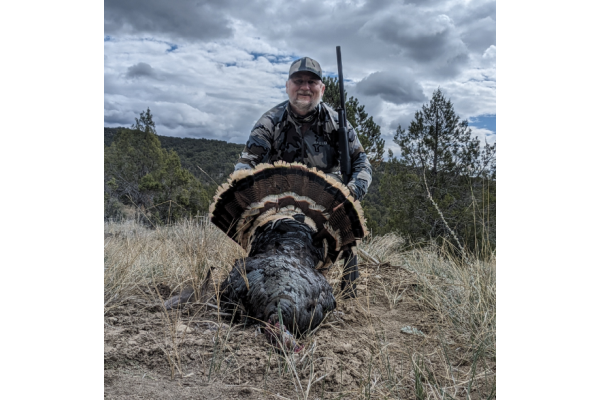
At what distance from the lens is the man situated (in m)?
3.39

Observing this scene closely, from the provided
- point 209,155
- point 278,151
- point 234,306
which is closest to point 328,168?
point 278,151

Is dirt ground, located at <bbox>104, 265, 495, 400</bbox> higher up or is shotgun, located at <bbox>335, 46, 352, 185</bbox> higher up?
shotgun, located at <bbox>335, 46, 352, 185</bbox>

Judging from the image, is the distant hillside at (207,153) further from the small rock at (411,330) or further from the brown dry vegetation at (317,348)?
the small rock at (411,330)

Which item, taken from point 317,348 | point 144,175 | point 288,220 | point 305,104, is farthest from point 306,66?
point 317,348

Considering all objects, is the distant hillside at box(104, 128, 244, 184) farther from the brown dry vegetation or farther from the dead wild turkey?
the brown dry vegetation

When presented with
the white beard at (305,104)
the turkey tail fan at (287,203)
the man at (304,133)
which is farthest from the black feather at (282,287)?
the white beard at (305,104)

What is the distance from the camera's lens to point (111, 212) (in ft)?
12.6

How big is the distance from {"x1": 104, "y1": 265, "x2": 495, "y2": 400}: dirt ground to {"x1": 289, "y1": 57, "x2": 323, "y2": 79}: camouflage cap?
1.94 metres

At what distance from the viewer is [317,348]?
5.95 ft

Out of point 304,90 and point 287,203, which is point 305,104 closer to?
point 304,90

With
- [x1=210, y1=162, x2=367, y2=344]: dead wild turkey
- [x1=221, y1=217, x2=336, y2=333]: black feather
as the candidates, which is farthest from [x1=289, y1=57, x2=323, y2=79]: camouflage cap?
[x1=221, y1=217, x2=336, y2=333]: black feather

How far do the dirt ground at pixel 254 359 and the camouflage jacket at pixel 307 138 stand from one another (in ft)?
Result: 5.41

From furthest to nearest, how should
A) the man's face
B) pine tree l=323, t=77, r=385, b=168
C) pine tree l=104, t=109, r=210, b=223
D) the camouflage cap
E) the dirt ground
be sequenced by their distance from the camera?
1. pine tree l=323, t=77, r=385, b=168
2. the man's face
3. the camouflage cap
4. pine tree l=104, t=109, r=210, b=223
5. the dirt ground
